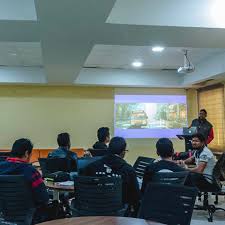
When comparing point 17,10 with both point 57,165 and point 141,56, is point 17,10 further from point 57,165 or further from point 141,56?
point 141,56

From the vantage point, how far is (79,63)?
5.74m

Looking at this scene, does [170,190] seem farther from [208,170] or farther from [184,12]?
[208,170]

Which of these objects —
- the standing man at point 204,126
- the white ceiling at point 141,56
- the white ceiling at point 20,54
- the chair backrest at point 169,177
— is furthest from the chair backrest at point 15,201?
the standing man at point 204,126

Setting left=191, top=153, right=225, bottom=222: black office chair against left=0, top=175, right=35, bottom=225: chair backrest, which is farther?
left=191, top=153, right=225, bottom=222: black office chair

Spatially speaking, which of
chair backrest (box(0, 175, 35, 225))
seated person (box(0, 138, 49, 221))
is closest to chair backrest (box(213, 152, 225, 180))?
seated person (box(0, 138, 49, 221))

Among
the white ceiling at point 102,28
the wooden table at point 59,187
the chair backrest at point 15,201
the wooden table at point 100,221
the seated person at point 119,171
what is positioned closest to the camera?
the wooden table at point 100,221

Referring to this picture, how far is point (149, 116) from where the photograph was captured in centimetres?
889

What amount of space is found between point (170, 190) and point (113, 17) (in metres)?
2.13

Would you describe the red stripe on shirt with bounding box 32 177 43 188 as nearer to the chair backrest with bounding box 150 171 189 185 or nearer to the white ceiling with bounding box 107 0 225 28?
the chair backrest with bounding box 150 171 189 185

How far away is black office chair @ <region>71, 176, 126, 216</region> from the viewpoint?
2.66m

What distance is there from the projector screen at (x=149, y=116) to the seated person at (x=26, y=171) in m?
5.95

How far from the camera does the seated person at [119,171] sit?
282 cm

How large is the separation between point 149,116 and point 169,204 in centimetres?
677

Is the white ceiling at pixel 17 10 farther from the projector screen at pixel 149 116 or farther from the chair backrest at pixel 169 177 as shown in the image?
the projector screen at pixel 149 116
